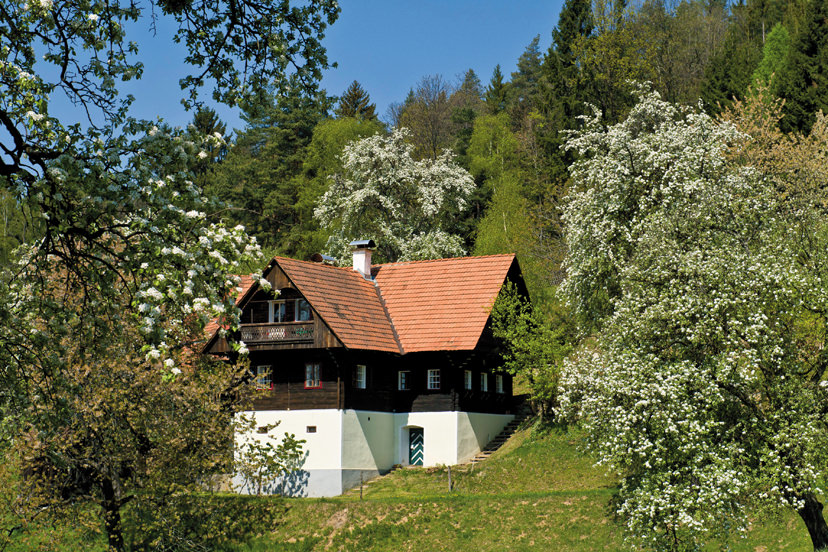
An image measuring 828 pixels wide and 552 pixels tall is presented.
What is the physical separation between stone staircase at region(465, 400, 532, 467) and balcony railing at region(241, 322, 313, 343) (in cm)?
903

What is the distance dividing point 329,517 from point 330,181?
34227 millimetres

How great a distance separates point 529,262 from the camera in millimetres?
49219

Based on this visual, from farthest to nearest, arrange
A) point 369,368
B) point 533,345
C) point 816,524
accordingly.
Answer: point 369,368 < point 533,345 < point 816,524

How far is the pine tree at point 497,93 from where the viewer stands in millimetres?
82062

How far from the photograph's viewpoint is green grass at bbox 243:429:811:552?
28.5 meters

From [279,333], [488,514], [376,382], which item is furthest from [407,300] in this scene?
[488,514]

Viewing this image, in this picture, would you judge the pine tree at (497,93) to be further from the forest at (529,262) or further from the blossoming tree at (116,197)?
the blossoming tree at (116,197)

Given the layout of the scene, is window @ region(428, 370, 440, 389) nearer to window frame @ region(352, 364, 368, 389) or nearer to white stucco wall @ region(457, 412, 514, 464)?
white stucco wall @ region(457, 412, 514, 464)

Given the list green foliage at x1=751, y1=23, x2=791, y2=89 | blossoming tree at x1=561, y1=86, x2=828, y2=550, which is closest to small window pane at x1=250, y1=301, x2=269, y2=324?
blossoming tree at x1=561, y1=86, x2=828, y2=550

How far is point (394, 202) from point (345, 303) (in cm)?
1591

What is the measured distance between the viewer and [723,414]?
67.5 ft

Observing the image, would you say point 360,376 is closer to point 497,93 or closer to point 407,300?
point 407,300

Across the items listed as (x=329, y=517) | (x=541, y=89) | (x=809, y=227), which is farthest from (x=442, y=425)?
(x=541, y=89)

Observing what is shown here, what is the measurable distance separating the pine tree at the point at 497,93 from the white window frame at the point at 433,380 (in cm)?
4468
